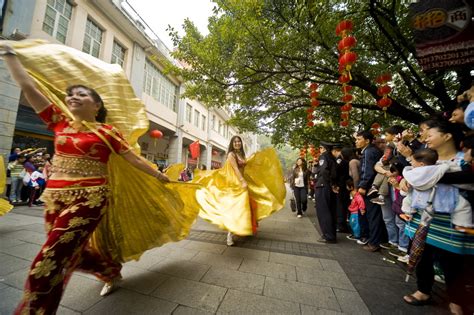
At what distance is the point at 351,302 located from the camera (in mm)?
1851

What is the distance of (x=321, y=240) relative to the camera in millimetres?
3771

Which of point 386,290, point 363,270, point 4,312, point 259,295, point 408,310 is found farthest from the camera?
point 363,270

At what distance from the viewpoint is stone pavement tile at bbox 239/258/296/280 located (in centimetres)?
233

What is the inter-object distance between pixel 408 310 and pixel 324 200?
2036 millimetres

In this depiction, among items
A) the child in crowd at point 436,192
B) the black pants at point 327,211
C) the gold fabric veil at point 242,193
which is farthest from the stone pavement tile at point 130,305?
the black pants at point 327,211

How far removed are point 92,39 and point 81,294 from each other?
10488 millimetres

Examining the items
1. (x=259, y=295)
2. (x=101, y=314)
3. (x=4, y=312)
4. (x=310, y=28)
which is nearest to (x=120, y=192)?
(x=101, y=314)

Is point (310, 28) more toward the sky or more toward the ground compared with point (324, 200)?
more toward the sky

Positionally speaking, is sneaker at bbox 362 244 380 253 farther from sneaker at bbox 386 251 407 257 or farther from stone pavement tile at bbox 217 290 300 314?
stone pavement tile at bbox 217 290 300 314

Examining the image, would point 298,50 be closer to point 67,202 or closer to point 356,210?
point 356,210

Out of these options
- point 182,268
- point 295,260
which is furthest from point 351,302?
point 182,268

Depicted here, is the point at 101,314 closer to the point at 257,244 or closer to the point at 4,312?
the point at 4,312

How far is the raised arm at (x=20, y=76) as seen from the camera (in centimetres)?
134

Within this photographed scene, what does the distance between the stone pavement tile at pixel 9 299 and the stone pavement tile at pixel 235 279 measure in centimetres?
155
